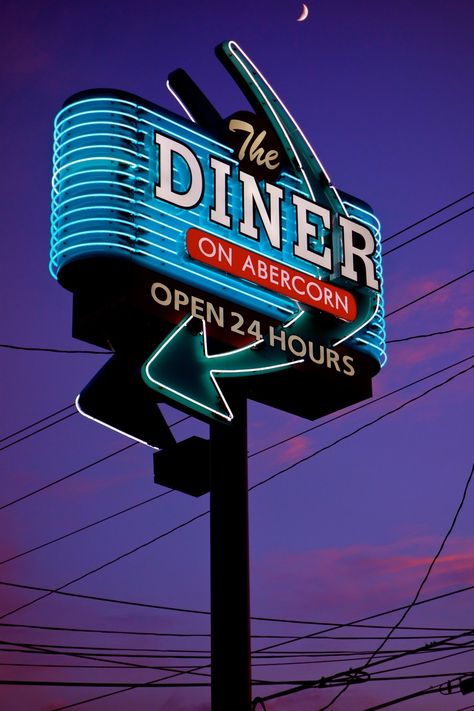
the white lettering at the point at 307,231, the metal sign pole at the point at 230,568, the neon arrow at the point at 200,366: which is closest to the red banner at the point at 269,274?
the white lettering at the point at 307,231

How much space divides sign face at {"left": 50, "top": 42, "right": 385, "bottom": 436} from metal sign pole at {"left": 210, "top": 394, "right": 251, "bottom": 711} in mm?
440

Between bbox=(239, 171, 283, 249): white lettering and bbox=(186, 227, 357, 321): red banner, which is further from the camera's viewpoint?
bbox=(239, 171, 283, 249): white lettering

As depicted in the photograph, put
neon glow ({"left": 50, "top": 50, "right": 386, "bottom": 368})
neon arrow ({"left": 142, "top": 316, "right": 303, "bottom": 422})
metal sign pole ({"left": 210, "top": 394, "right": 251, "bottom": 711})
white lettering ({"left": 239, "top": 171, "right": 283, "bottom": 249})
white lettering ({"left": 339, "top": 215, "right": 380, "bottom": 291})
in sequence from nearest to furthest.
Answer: metal sign pole ({"left": 210, "top": 394, "right": 251, "bottom": 711}) → neon arrow ({"left": 142, "top": 316, "right": 303, "bottom": 422}) → neon glow ({"left": 50, "top": 50, "right": 386, "bottom": 368}) → white lettering ({"left": 239, "top": 171, "right": 283, "bottom": 249}) → white lettering ({"left": 339, "top": 215, "right": 380, "bottom": 291})

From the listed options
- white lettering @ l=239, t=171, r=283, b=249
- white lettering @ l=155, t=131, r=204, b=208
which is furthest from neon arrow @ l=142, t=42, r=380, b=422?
white lettering @ l=155, t=131, r=204, b=208

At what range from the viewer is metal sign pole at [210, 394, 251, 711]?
12719 mm

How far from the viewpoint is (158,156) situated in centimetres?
1426

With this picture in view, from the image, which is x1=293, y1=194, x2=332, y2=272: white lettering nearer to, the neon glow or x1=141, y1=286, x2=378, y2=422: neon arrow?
the neon glow

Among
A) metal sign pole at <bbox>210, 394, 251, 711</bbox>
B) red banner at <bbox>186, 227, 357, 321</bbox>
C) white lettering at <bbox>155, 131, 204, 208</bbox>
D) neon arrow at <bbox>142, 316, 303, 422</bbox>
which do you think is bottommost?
metal sign pole at <bbox>210, 394, 251, 711</bbox>

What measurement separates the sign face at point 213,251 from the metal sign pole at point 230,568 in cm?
44

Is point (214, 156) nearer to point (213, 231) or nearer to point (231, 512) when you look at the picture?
point (213, 231)

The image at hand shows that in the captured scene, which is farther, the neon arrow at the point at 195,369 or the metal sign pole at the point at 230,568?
the neon arrow at the point at 195,369

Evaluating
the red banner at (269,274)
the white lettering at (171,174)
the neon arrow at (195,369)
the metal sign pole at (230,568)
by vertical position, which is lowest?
the metal sign pole at (230,568)

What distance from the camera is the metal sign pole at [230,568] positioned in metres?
12.7

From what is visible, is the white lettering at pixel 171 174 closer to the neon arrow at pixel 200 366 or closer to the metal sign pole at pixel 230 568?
the neon arrow at pixel 200 366
